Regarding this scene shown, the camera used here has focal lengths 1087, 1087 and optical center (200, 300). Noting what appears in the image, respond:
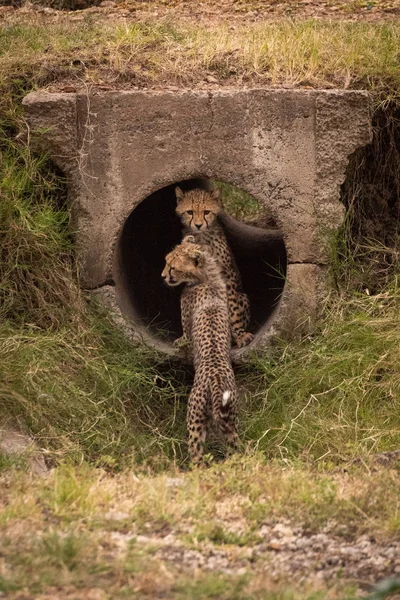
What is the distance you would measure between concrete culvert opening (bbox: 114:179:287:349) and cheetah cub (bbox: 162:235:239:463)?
1.01m

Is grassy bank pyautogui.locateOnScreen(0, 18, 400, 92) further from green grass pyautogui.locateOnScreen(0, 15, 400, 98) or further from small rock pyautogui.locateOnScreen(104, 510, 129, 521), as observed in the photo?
small rock pyautogui.locateOnScreen(104, 510, 129, 521)

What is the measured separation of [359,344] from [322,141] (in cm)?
146

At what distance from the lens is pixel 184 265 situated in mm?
7891

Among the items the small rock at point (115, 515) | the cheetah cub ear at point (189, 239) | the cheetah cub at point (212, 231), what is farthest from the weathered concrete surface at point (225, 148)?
the small rock at point (115, 515)

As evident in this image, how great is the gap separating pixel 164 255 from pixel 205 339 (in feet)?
8.61

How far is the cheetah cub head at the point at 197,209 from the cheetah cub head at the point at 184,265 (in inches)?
24.6

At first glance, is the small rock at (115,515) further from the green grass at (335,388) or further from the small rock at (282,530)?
the green grass at (335,388)

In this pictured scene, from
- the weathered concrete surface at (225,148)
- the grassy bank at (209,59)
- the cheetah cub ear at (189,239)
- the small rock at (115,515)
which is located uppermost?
the grassy bank at (209,59)

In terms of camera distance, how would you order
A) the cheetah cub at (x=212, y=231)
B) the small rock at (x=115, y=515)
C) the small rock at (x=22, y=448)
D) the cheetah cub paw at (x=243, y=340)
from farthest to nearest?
the cheetah cub at (x=212, y=231), the cheetah cub paw at (x=243, y=340), the small rock at (x=22, y=448), the small rock at (x=115, y=515)

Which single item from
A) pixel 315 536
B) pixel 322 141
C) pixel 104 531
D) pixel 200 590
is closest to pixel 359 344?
pixel 322 141

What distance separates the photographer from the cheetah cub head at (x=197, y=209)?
8547 millimetres

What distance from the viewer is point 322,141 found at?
7633 mm

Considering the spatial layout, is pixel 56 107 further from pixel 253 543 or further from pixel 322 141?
pixel 253 543

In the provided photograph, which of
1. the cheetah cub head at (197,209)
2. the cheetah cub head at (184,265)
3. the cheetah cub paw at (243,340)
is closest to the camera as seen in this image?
the cheetah cub head at (184,265)
